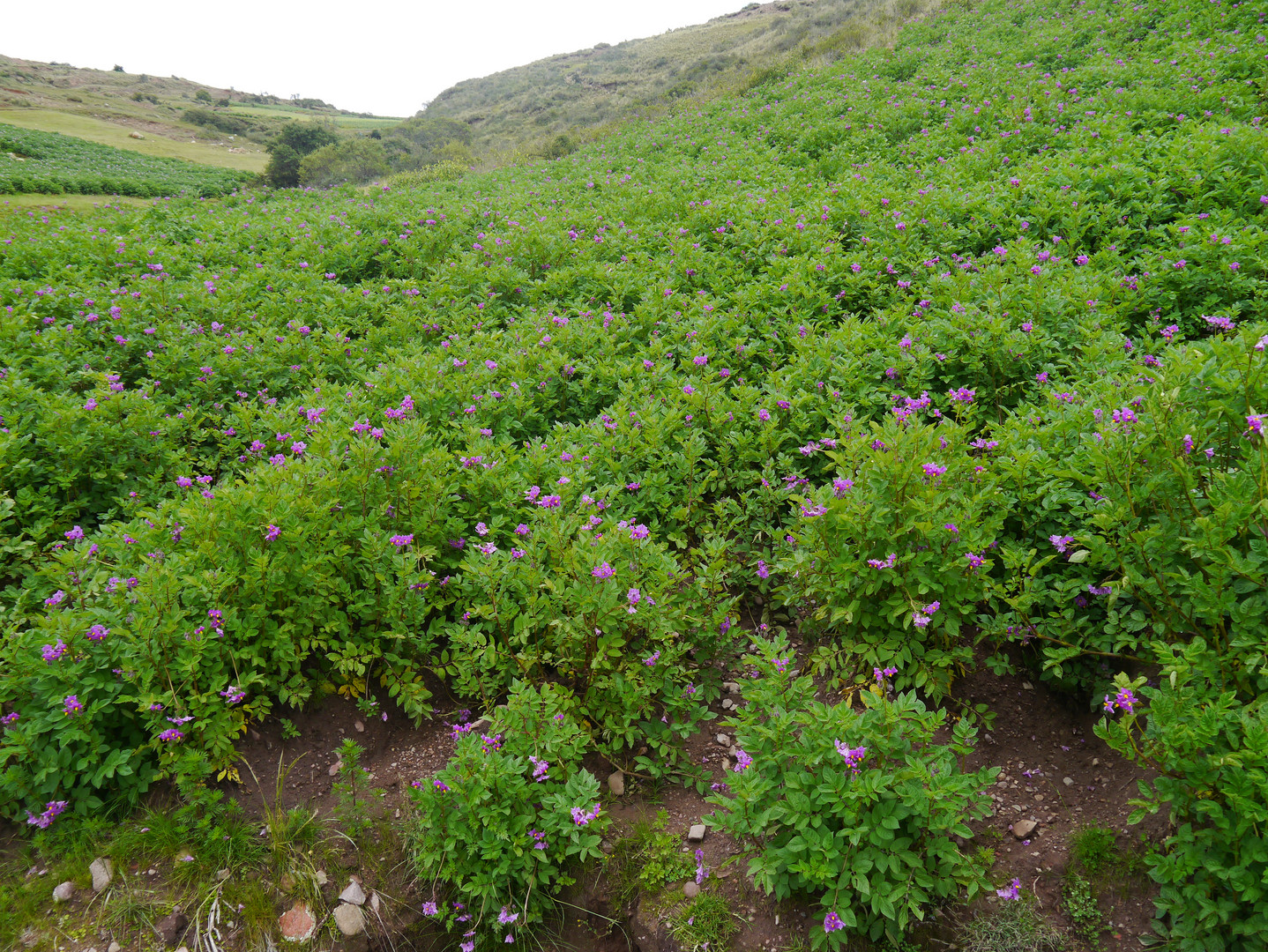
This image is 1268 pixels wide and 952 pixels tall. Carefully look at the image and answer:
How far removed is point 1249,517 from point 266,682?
173 inches

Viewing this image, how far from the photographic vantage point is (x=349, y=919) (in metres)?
2.77

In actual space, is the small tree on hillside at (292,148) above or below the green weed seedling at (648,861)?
above

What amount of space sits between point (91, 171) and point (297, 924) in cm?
2549

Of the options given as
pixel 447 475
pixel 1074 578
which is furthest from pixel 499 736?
pixel 1074 578

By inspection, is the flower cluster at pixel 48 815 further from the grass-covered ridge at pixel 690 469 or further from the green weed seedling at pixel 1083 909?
the green weed seedling at pixel 1083 909

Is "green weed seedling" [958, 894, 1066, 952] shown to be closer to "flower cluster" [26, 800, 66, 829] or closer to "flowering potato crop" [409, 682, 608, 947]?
"flowering potato crop" [409, 682, 608, 947]

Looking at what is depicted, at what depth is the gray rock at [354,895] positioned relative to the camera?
9.21 feet

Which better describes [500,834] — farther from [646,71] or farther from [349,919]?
[646,71]

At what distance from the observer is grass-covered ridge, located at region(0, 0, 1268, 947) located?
271 cm

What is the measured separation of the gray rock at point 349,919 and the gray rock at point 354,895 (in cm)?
2

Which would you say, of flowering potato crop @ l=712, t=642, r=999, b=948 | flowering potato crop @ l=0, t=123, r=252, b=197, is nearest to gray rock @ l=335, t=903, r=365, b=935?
flowering potato crop @ l=712, t=642, r=999, b=948

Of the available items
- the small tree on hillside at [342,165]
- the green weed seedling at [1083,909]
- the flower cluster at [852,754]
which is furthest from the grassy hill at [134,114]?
the green weed seedling at [1083,909]

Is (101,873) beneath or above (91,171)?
beneath

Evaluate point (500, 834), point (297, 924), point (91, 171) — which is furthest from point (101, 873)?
point (91, 171)
